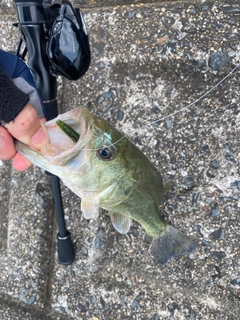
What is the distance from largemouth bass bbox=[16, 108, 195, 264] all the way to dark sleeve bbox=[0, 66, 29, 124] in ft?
0.81

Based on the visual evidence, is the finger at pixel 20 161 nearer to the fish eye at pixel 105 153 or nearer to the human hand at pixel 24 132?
the human hand at pixel 24 132

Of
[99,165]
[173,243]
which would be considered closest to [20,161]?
[99,165]

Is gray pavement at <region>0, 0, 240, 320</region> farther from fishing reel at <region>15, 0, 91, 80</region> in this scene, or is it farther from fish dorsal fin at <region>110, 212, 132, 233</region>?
fishing reel at <region>15, 0, 91, 80</region>

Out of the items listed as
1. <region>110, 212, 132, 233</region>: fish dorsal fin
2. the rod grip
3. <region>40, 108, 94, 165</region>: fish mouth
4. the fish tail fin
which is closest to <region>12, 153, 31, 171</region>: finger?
<region>40, 108, 94, 165</region>: fish mouth

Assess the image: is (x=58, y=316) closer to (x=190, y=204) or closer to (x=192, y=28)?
(x=190, y=204)

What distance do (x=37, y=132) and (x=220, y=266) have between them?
1393mm

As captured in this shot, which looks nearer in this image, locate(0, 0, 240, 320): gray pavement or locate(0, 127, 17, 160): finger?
locate(0, 127, 17, 160): finger

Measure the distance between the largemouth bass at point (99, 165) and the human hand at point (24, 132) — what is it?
5 cm

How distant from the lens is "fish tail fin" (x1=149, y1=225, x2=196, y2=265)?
2152mm

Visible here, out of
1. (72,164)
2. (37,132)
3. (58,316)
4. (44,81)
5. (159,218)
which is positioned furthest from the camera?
(58,316)

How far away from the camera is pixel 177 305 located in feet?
7.43

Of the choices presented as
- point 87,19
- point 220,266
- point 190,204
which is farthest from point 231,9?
point 220,266

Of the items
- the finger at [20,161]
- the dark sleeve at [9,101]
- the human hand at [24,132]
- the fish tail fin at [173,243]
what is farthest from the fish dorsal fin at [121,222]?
the dark sleeve at [9,101]

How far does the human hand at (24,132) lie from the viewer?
132 cm
